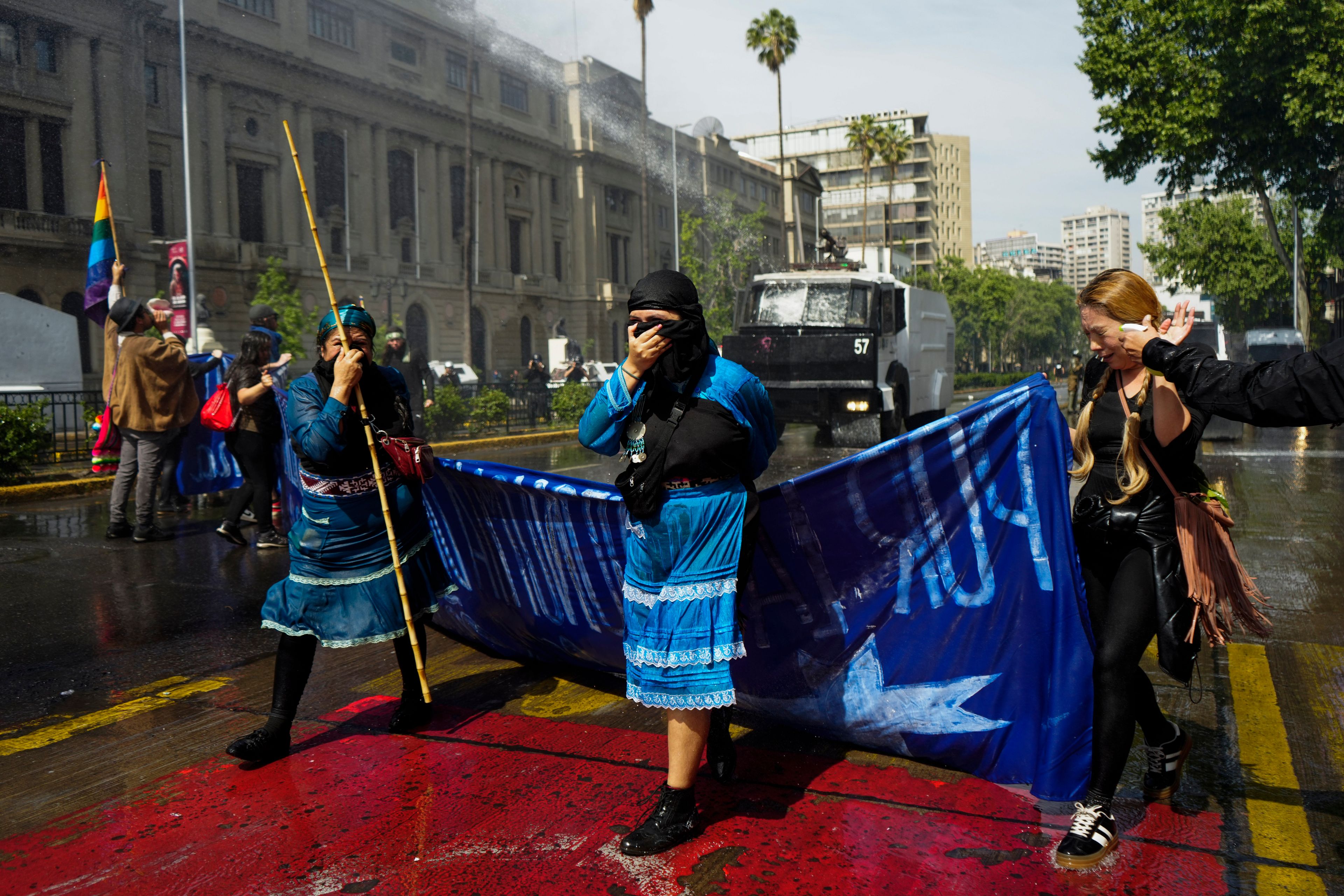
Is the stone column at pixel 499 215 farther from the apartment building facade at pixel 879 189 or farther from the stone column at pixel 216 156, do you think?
the apartment building facade at pixel 879 189

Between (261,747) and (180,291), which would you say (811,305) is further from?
(180,291)

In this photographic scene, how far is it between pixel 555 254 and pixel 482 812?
189 ft

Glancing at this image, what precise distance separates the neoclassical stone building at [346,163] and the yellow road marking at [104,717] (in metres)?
32.3

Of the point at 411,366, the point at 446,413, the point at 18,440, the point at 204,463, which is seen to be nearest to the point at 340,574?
the point at 204,463

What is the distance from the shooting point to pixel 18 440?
11805 millimetres

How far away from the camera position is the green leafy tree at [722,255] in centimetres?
4838

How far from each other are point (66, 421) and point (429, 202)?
35119mm

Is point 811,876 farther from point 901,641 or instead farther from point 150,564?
point 150,564

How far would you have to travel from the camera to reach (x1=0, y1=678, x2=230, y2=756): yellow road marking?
13.3 ft

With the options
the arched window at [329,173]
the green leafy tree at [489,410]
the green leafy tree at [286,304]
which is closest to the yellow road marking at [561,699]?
the green leafy tree at [489,410]

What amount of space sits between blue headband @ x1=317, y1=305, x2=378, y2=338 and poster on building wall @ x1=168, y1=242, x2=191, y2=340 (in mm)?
17817

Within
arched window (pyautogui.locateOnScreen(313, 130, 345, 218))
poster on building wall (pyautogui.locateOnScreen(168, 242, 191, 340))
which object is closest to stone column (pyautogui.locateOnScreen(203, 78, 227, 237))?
arched window (pyautogui.locateOnScreen(313, 130, 345, 218))

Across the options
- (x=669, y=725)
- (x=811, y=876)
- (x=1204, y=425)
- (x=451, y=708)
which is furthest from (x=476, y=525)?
(x=1204, y=425)

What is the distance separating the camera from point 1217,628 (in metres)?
3.01
